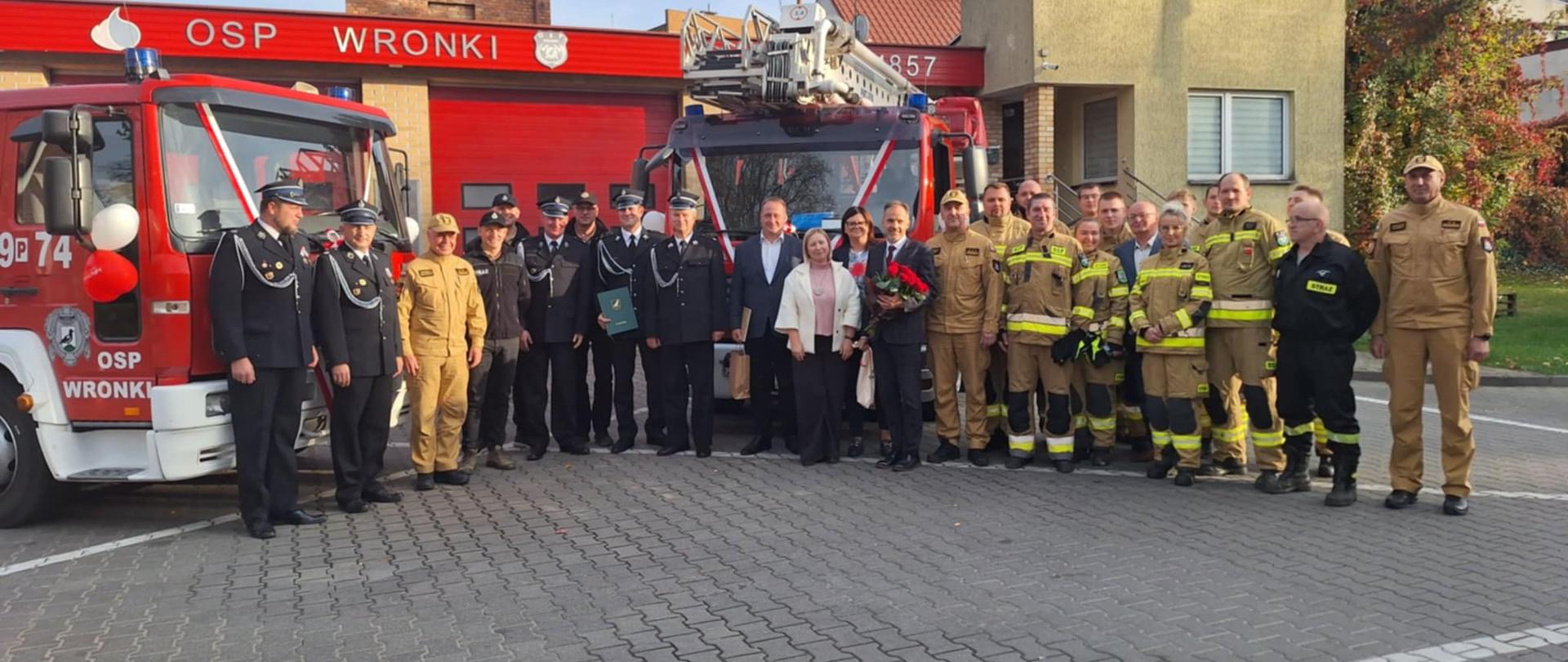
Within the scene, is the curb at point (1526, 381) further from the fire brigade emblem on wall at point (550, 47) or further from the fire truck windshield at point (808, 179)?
the fire brigade emblem on wall at point (550, 47)

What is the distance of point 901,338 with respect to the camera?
26.1 feet

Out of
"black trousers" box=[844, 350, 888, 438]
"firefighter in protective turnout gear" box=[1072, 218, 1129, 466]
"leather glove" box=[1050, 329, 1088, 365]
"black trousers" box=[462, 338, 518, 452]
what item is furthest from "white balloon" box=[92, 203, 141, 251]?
"firefighter in protective turnout gear" box=[1072, 218, 1129, 466]

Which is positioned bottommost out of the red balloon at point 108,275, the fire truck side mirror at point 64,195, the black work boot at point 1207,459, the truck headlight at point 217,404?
the black work boot at point 1207,459

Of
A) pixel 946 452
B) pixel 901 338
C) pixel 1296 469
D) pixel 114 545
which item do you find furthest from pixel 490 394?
pixel 1296 469

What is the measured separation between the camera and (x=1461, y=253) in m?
6.43

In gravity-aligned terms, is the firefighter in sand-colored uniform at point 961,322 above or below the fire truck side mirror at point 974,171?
below

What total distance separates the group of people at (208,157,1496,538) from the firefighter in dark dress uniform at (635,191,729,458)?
19 mm

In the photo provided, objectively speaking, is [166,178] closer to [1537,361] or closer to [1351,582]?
[1351,582]

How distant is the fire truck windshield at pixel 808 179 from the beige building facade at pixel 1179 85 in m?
9.19

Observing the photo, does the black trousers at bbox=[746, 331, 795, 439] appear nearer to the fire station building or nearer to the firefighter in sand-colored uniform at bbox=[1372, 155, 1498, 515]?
the firefighter in sand-colored uniform at bbox=[1372, 155, 1498, 515]

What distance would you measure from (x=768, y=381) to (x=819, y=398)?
728mm

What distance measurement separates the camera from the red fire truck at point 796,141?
8938 mm

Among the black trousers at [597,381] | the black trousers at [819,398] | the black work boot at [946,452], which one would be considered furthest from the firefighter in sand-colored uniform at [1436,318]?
the black trousers at [597,381]

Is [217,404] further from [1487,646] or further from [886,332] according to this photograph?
[1487,646]
